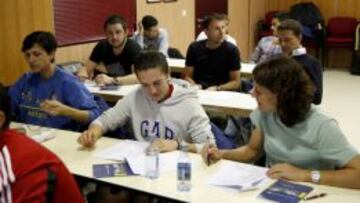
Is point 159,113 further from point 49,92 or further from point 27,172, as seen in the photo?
point 27,172

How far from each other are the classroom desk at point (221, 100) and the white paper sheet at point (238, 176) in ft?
4.50

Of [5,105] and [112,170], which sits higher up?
[5,105]

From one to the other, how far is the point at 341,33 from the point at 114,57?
19.0 feet

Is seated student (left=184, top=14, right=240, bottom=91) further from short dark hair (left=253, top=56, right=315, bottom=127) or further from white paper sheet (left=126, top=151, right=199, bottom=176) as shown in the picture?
short dark hair (left=253, top=56, right=315, bottom=127)

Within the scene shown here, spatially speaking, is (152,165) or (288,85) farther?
(152,165)

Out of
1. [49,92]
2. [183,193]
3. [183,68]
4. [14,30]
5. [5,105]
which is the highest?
[14,30]

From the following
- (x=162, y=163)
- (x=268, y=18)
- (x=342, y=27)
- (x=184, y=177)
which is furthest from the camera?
(x=268, y=18)

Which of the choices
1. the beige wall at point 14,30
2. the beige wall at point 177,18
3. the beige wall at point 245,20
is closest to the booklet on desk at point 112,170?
the beige wall at point 14,30

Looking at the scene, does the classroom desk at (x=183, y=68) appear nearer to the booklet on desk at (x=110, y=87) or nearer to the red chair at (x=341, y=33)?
the booklet on desk at (x=110, y=87)

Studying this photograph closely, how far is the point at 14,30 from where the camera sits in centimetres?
470

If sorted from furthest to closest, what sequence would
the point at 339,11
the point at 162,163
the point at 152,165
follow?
the point at 339,11, the point at 162,163, the point at 152,165

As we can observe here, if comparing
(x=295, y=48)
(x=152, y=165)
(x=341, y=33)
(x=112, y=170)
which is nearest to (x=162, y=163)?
(x=152, y=165)

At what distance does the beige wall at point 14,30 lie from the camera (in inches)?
182

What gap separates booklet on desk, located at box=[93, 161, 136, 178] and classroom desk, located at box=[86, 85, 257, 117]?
1473 millimetres
